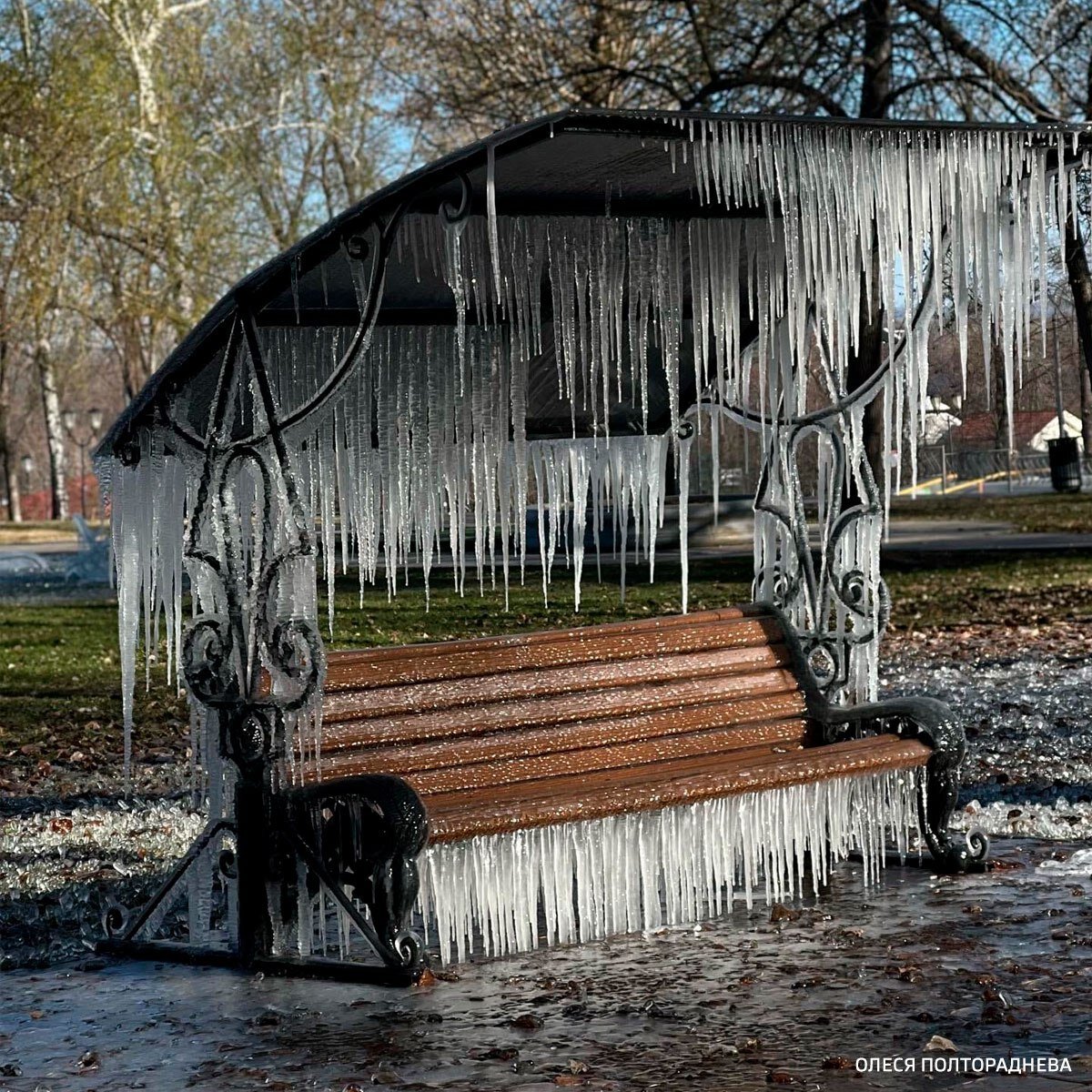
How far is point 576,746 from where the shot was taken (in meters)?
6.41

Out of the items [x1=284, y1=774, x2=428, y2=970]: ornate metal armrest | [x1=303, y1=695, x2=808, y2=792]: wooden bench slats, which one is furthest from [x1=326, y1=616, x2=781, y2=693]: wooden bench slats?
[x1=284, y1=774, x2=428, y2=970]: ornate metal armrest

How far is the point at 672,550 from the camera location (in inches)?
917

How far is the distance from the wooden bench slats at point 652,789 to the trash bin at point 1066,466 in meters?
34.7

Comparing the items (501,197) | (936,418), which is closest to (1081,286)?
(936,418)

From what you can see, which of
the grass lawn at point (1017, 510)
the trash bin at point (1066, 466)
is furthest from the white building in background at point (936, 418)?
the trash bin at point (1066, 466)

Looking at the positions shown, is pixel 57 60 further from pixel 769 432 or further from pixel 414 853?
pixel 414 853

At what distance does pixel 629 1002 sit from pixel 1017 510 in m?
30.5

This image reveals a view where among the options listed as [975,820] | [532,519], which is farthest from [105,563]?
[975,820]

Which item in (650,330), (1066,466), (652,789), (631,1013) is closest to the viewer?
(631,1013)

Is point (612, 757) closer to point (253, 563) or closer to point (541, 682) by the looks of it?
point (541, 682)

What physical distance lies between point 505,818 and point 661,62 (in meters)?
16.0

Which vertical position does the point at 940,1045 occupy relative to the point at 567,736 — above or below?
below

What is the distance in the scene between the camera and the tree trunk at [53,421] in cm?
4581

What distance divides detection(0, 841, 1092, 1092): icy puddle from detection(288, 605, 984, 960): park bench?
251 millimetres
